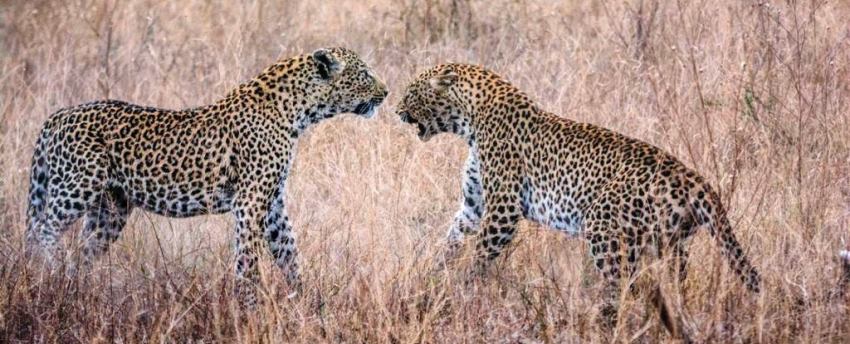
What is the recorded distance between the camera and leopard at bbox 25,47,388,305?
28.1 ft

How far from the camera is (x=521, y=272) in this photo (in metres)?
8.41

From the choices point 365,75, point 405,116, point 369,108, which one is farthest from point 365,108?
point 405,116

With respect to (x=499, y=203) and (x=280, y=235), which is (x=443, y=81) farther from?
(x=280, y=235)

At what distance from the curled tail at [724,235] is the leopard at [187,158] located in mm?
2173

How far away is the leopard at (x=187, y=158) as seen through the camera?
8578mm

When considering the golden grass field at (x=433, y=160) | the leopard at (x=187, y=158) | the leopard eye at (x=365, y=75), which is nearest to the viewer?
the golden grass field at (x=433, y=160)

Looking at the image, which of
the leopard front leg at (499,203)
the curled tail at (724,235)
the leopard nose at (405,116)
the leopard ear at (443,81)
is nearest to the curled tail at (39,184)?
the leopard nose at (405,116)

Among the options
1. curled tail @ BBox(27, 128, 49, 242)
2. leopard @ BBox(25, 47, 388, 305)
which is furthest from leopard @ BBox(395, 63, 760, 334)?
curled tail @ BBox(27, 128, 49, 242)

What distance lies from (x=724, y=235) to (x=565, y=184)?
1072 mm

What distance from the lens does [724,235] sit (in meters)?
7.29

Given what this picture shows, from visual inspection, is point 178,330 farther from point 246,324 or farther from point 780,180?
point 780,180

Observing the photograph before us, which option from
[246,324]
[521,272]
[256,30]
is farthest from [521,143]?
[256,30]

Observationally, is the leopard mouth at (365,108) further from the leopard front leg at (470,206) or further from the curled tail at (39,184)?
the curled tail at (39,184)

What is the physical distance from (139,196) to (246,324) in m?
Answer: 1.45
